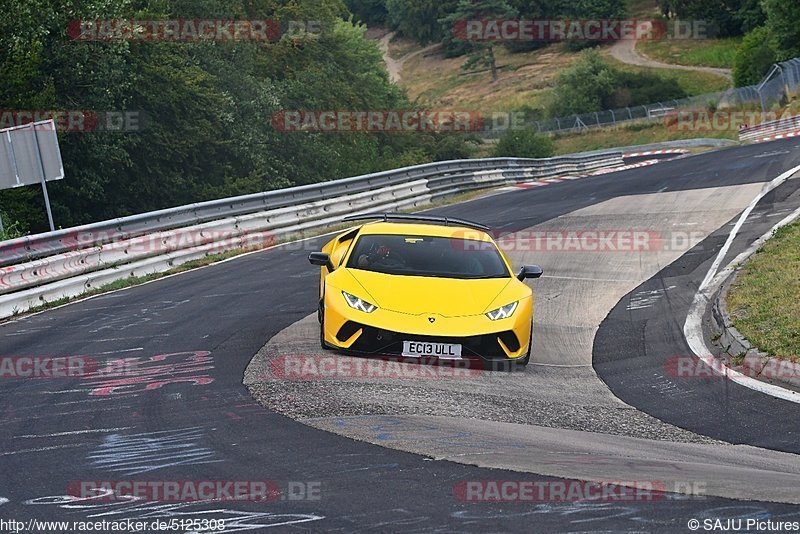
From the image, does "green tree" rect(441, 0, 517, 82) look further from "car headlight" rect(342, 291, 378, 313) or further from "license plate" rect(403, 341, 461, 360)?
"license plate" rect(403, 341, 461, 360)

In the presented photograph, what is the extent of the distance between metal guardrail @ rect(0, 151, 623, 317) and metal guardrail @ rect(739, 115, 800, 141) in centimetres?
2161

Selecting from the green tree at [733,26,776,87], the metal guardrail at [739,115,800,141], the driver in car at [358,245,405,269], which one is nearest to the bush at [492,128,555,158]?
the metal guardrail at [739,115,800,141]

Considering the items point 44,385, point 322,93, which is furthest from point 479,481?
point 322,93

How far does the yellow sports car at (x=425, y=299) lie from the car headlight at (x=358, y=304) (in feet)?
0.03

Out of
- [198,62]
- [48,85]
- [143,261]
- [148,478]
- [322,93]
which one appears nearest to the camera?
[148,478]

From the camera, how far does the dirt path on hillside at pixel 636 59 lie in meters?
100

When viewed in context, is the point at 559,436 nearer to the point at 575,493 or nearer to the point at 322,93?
the point at 575,493

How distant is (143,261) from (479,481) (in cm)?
1335

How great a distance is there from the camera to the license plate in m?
10.5

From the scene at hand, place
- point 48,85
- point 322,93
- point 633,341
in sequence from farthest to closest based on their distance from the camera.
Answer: point 322,93 → point 48,85 → point 633,341

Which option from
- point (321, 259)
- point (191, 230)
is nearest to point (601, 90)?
point (191, 230)

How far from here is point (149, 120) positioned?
94.2 ft

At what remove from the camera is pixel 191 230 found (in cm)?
2034

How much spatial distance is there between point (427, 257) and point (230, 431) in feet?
15.7
